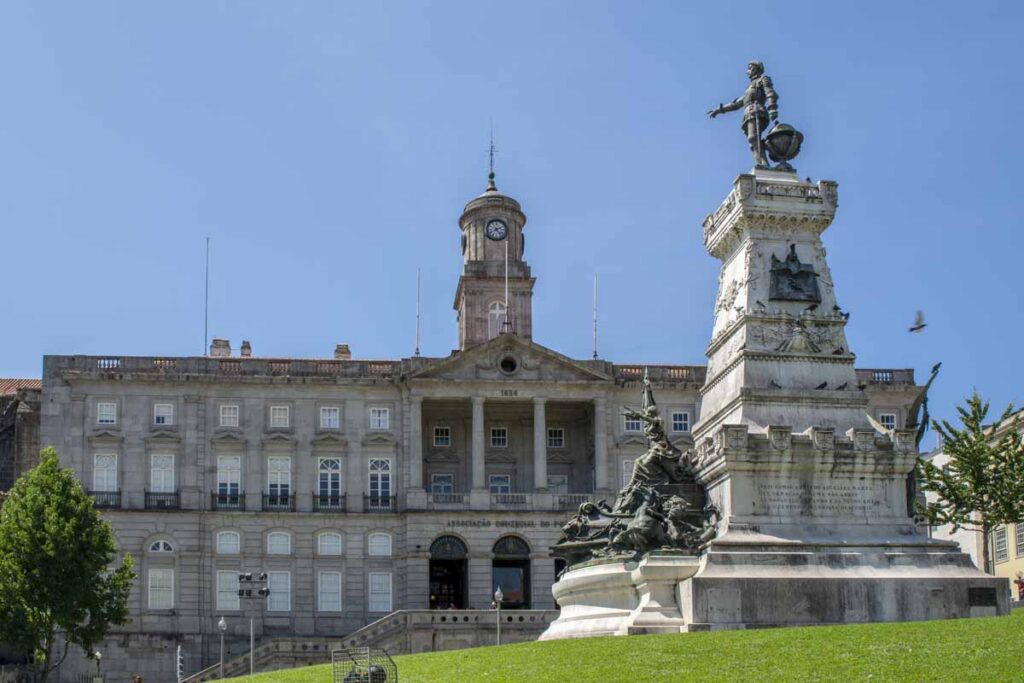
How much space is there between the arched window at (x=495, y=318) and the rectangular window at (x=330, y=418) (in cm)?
1059

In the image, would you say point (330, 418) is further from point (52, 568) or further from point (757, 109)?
point (757, 109)

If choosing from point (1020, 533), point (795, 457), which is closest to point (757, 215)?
point (795, 457)

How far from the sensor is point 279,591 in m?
69.9

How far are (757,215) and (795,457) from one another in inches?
211

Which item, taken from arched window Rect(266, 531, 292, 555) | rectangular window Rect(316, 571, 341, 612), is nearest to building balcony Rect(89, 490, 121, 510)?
arched window Rect(266, 531, 292, 555)

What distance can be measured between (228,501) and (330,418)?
584 cm

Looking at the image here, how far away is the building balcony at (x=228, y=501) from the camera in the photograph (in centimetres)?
7062

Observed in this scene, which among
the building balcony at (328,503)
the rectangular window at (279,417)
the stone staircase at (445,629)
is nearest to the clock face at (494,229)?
the rectangular window at (279,417)

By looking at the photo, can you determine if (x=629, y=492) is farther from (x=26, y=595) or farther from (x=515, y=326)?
(x=515, y=326)

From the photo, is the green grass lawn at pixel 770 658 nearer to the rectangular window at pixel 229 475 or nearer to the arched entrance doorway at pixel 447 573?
the arched entrance doorway at pixel 447 573

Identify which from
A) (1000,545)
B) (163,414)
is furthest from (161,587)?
(1000,545)

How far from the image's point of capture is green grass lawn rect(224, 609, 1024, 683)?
22578 millimetres

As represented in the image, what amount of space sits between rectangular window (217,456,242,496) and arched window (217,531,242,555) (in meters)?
1.79

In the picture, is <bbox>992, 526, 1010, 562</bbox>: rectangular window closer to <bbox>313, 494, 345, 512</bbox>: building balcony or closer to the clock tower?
the clock tower
